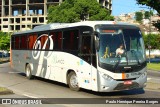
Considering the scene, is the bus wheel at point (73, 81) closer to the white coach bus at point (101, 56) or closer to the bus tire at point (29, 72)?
the white coach bus at point (101, 56)

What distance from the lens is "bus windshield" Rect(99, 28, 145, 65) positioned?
1394 cm

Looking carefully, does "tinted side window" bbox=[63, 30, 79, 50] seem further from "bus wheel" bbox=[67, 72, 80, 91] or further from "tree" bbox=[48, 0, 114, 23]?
"tree" bbox=[48, 0, 114, 23]

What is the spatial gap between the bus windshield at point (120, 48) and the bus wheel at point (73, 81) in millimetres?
2333

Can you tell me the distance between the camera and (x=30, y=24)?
111m

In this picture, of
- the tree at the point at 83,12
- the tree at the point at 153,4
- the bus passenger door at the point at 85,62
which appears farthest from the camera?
the tree at the point at 83,12

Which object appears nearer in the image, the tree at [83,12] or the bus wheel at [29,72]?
the bus wheel at [29,72]

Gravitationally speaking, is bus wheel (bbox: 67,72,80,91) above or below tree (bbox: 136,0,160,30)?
below

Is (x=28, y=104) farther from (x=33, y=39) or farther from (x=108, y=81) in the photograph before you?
(x=33, y=39)

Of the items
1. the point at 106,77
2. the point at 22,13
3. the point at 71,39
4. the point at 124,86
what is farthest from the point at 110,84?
the point at 22,13

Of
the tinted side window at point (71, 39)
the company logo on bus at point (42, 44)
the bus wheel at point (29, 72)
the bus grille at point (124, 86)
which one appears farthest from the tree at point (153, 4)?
the bus grille at point (124, 86)

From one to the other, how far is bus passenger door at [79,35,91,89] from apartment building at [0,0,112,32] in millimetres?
94762

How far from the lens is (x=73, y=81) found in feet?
52.4

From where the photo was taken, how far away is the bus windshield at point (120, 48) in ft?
45.7

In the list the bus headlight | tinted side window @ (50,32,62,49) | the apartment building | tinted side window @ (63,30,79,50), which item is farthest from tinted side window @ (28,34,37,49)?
the apartment building
